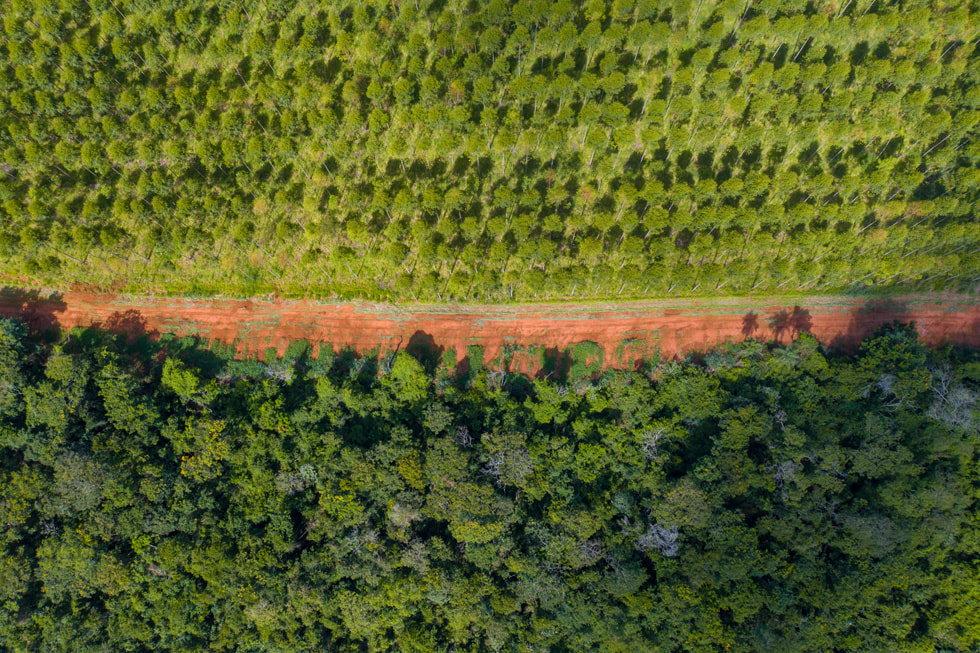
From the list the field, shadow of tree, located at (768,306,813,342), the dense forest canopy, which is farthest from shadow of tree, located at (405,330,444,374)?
shadow of tree, located at (768,306,813,342)

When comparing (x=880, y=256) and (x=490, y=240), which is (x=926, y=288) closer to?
(x=880, y=256)

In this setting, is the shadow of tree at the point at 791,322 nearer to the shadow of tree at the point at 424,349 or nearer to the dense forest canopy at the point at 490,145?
the dense forest canopy at the point at 490,145

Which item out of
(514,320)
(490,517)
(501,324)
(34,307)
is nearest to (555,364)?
(514,320)

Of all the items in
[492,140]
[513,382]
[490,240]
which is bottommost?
[513,382]

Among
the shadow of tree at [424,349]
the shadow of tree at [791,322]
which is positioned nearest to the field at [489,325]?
the shadow of tree at [791,322]

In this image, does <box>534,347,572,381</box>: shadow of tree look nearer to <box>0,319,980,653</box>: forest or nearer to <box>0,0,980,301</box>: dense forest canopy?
<box>0,319,980,653</box>: forest

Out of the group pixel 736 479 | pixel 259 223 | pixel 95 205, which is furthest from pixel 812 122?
pixel 95 205

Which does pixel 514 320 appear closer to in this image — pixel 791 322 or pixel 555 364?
pixel 555 364
